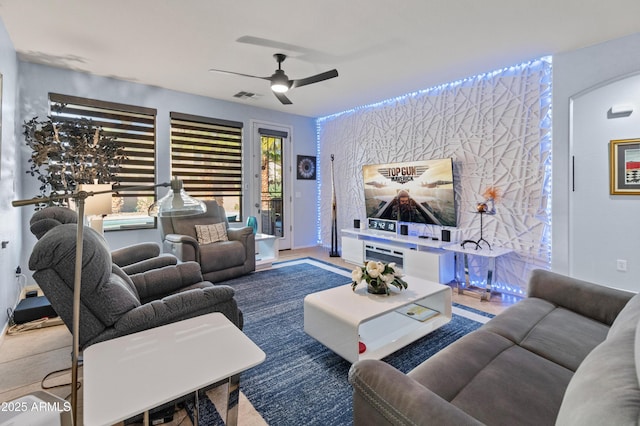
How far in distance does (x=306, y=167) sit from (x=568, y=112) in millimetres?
4190

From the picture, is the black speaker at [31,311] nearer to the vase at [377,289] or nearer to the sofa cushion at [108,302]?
the sofa cushion at [108,302]

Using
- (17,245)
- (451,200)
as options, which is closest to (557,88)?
(451,200)

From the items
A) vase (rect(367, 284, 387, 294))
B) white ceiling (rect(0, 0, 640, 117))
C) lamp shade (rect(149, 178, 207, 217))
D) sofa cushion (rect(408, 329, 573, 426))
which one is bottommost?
sofa cushion (rect(408, 329, 573, 426))

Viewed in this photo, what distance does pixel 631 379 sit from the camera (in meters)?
0.69

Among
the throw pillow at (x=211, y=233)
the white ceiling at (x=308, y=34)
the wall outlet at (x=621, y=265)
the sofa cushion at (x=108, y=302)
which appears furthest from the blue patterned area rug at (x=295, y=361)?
the white ceiling at (x=308, y=34)

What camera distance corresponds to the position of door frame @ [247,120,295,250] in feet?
18.0

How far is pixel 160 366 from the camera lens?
1147mm

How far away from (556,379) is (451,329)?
142cm

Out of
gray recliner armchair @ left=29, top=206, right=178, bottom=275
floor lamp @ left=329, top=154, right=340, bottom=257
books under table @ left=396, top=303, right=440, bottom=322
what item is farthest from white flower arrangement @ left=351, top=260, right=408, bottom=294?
floor lamp @ left=329, top=154, right=340, bottom=257

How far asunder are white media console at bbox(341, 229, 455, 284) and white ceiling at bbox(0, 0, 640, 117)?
7.17ft

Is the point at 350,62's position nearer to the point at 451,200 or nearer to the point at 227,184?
the point at 451,200

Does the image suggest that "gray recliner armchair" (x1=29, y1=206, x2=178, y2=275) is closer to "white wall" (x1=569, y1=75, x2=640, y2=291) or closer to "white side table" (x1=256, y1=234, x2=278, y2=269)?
"white side table" (x1=256, y1=234, x2=278, y2=269)

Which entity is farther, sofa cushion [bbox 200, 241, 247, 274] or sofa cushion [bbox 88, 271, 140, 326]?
sofa cushion [bbox 200, 241, 247, 274]

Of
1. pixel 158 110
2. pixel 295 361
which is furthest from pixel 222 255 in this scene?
pixel 158 110
